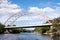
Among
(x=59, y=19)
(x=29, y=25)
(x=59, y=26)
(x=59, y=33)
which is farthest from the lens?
(x=29, y=25)

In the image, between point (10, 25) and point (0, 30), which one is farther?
point (10, 25)

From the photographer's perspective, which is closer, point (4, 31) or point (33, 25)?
point (33, 25)

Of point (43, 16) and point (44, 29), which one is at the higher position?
point (43, 16)

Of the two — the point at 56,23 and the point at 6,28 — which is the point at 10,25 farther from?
the point at 56,23

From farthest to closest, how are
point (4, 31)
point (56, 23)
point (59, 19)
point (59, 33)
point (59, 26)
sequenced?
1. point (4, 31)
2. point (59, 19)
3. point (56, 23)
4. point (59, 26)
5. point (59, 33)

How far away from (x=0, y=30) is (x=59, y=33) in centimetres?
2936

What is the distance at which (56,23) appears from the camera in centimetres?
6128

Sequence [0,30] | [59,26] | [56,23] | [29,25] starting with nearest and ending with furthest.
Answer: [59,26] → [56,23] → [29,25] → [0,30]

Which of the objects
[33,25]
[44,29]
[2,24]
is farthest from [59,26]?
[2,24]

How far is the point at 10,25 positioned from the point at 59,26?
29.5 m

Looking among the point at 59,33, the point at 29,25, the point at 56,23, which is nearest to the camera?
the point at 59,33

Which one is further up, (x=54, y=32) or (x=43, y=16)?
(x=43, y=16)

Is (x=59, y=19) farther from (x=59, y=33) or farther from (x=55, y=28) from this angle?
(x=59, y=33)

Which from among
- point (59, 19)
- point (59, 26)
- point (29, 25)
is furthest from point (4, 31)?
point (59, 26)
